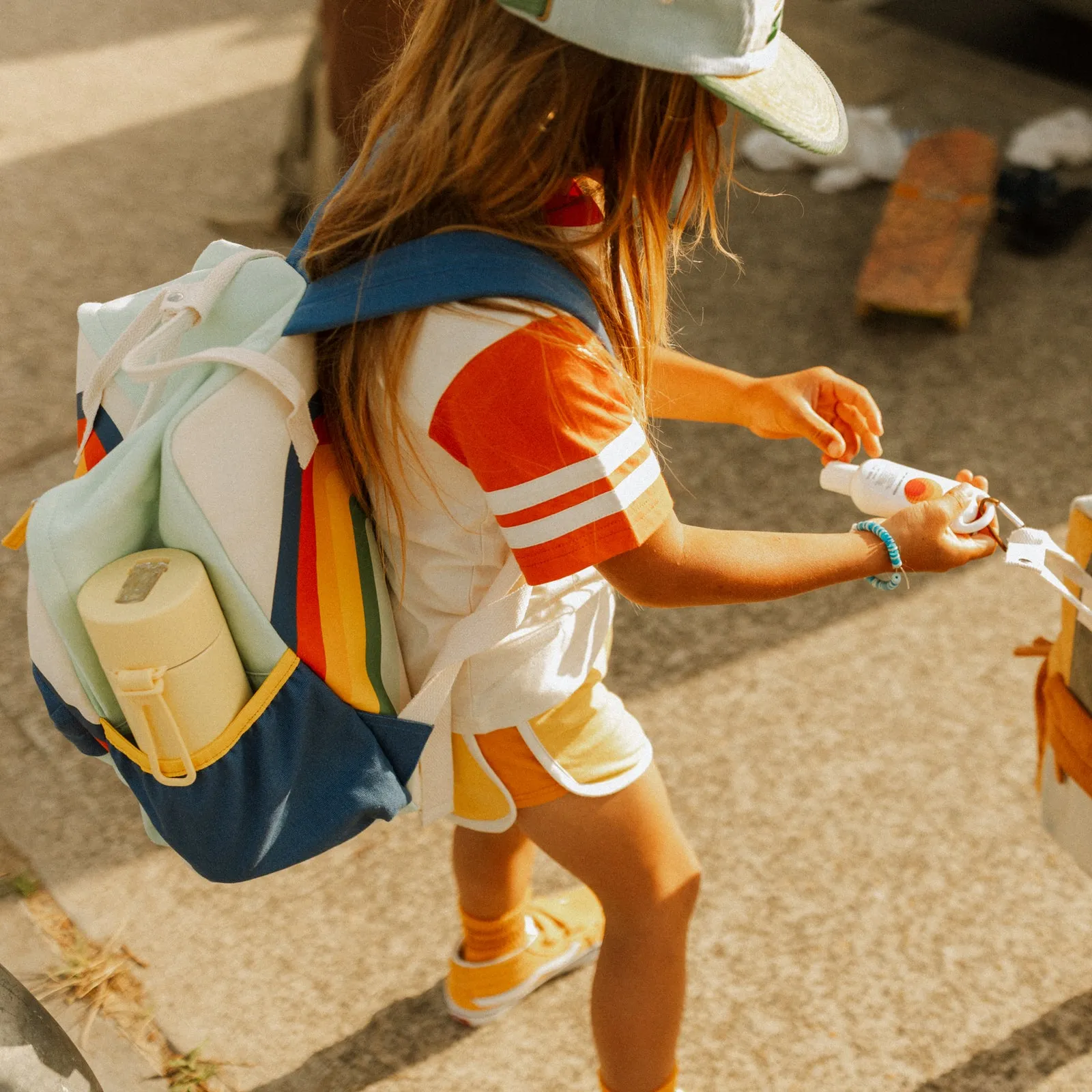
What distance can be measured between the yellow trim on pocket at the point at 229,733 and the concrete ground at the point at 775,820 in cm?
89

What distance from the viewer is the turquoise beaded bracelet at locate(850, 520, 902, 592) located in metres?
1.55

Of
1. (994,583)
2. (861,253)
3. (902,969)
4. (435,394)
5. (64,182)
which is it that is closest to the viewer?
(435,394)

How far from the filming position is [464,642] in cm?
153

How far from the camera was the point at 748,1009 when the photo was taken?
2.18m

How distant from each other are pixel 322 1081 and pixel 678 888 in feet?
2.58

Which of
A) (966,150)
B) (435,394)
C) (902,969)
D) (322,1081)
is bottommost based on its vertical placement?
(322,1081)

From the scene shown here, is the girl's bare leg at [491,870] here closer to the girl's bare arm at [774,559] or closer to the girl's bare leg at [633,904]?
the girl's bare leg at [633,904]

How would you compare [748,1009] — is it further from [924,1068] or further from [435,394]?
[435,394]

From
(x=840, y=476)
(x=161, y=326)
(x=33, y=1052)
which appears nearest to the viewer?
(x=161, y=326)

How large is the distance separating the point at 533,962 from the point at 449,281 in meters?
1.33

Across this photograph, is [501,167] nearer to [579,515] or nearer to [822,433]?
[579,515]

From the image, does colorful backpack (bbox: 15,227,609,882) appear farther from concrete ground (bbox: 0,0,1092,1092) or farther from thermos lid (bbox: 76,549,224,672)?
concrete ground (bbox: 0,0,1092,1092)

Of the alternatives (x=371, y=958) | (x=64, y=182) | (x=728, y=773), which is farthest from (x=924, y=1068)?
(x=64, y=182)

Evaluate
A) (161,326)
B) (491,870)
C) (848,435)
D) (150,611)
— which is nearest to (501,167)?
(161,326)
